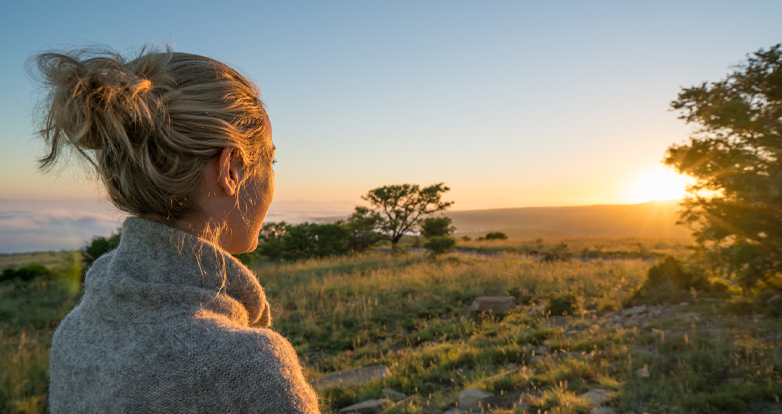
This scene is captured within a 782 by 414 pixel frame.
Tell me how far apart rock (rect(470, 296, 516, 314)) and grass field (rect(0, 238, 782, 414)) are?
19cm

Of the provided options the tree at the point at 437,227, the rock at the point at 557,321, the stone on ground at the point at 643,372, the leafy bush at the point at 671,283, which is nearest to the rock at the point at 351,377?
the stone on ground at the point at 643,372

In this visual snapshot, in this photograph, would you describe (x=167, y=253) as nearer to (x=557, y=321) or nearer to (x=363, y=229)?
(x=557, y=321)

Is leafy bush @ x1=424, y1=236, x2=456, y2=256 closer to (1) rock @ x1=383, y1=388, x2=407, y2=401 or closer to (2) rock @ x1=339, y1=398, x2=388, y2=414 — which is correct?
(1) rock @ x1=383, y1=388, x2=407, y2=401

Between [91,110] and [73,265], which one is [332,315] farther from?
[73,265]

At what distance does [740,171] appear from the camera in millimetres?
6516

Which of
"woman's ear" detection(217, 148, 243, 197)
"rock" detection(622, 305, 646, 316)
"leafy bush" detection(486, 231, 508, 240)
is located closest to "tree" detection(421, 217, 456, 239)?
"leafy bush" detection(486, 231, 508, 240)

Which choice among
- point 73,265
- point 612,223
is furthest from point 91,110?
point 612,223

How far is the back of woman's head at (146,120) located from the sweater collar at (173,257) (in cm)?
7

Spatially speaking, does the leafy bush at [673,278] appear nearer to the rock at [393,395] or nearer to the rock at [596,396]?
the rock at [596,396]

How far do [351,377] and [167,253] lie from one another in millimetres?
4614

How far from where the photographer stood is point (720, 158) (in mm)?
7000

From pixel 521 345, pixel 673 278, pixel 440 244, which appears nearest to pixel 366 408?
pixel 521 345

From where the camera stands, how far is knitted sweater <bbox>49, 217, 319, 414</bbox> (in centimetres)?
91

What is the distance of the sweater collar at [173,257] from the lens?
3.58ft
